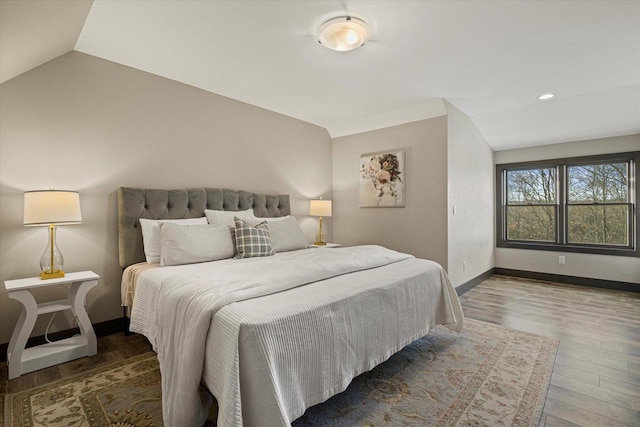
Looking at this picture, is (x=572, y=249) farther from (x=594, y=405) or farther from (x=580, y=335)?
(x=594, y=405)

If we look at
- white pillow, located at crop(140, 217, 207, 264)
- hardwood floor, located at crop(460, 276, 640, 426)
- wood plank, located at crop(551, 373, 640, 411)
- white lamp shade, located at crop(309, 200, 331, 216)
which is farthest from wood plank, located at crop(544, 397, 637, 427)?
white lamp shade, located at crop(309, 200, 331, 216)

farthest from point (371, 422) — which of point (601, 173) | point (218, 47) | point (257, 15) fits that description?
point (601, 173)

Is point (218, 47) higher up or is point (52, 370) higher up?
point (218, 47)

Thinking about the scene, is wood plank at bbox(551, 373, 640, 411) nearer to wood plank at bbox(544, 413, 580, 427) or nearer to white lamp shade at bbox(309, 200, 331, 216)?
wood plank at bbox(544, 413, 580, 427)

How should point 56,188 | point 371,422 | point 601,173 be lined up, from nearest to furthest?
point 371,422
point 56,188
point 601,173

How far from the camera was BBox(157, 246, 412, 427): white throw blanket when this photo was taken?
1.40 metres

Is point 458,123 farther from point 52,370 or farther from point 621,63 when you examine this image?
point 52,370

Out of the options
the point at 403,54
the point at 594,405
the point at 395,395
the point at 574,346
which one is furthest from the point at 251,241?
the point at 574,346

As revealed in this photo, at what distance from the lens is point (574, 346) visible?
100 inches

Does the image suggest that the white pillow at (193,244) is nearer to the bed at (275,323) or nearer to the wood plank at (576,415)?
the bed at (275,323)

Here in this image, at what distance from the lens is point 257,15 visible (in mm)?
2070

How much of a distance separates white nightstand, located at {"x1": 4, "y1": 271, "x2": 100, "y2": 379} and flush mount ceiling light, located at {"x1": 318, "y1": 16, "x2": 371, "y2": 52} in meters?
2.46

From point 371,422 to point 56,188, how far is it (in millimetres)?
2822

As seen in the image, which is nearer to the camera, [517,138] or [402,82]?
[402,82]
